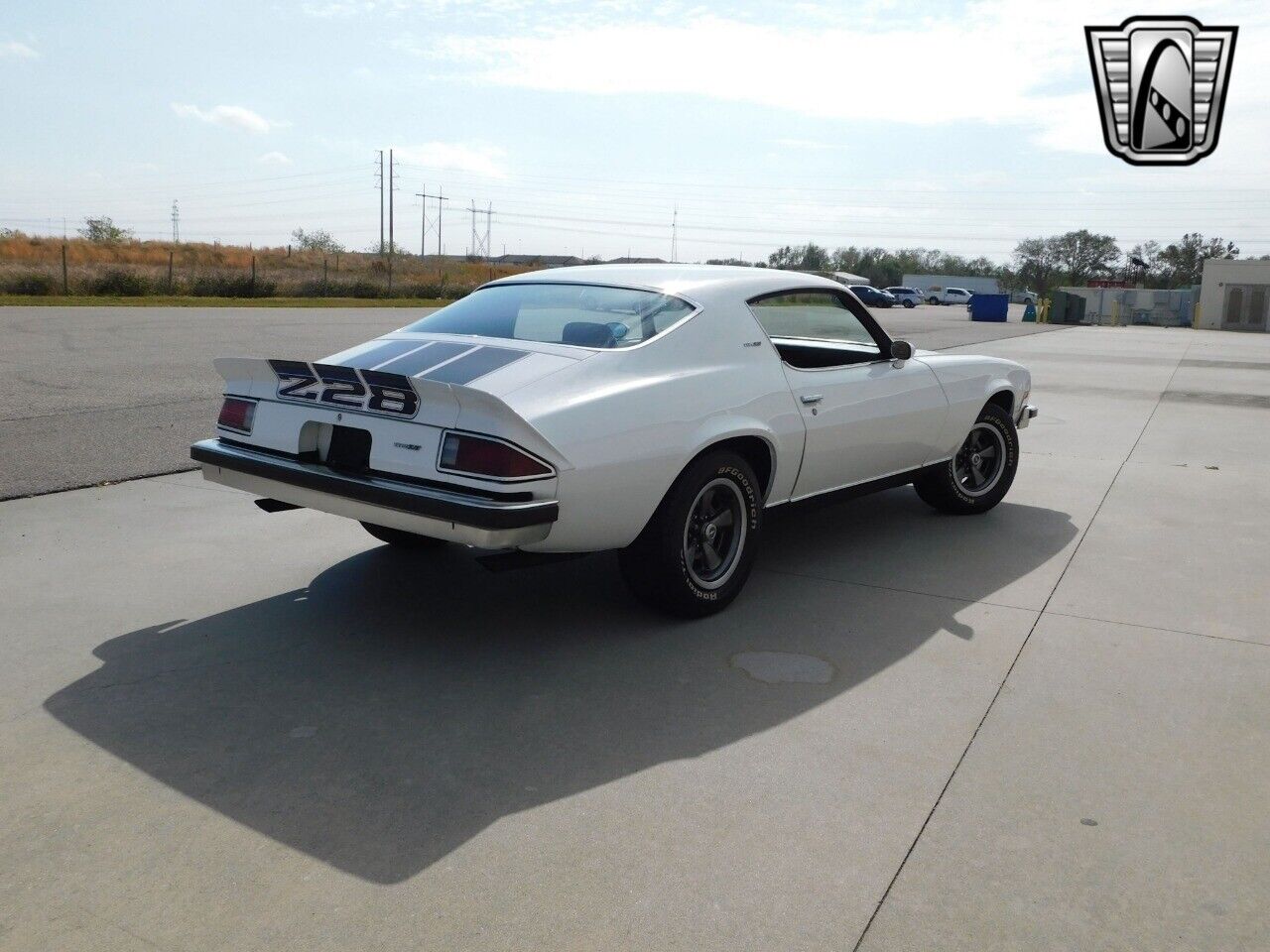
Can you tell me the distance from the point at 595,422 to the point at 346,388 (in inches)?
37.9

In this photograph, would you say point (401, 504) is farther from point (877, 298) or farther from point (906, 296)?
point (906, 296)

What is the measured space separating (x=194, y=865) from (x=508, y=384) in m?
2.00

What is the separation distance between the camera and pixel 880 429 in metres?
5.60

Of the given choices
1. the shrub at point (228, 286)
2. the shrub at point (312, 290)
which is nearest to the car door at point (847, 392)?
the shrub at point (228, 286)

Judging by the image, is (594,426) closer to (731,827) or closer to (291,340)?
(731,827)

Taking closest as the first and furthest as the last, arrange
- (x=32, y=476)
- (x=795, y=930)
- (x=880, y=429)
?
1. (x=795, y=930)
2. (x=880, y=429)
3. (x=32, y=476)

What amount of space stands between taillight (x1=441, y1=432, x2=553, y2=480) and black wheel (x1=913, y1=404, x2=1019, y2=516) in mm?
3420

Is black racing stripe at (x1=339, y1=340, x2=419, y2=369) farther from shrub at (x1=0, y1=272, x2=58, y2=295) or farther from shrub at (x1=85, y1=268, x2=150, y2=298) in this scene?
shrub at (x1=85, y1=268, x2=150, y2=298)

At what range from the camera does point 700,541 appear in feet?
15.2

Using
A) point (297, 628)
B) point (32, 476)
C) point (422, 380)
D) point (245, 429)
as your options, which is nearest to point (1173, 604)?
point (422, 380)

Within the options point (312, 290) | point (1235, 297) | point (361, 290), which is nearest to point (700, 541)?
point (312, 290)

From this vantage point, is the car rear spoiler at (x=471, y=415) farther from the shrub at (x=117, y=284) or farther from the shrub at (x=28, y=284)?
the shrub at (x=117, y=284)

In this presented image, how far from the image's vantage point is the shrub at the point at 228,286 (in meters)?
35.2

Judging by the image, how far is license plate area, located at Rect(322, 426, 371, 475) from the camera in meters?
4.13
